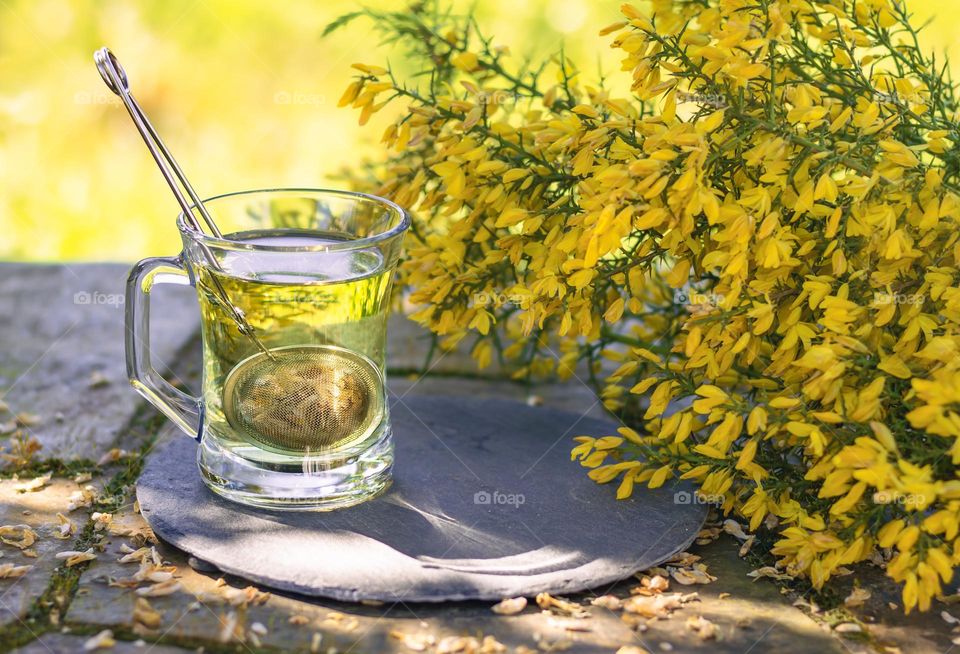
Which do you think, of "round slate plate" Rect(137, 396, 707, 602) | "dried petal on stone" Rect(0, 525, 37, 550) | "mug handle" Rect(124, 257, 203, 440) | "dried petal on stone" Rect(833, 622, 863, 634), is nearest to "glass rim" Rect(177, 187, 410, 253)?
"mug handle" Rect(124, 257, 203, 440)

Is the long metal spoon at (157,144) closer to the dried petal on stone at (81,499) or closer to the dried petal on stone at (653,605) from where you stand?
the dried petal on stone at (81,499)

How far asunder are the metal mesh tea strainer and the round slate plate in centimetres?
15

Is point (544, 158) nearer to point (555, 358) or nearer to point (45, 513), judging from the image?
point (555, 358)

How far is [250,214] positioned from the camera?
1.98m

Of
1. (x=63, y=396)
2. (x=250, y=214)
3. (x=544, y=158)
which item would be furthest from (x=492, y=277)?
(x=63, y=396)

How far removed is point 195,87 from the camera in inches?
A: 189

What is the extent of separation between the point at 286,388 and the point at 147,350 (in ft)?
1.12

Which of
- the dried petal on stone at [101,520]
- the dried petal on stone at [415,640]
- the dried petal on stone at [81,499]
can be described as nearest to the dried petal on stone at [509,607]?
the dried petal on stone at [415,640]

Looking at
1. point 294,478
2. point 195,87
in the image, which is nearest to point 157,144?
point 294,478

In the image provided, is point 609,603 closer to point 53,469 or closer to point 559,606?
point 559,606

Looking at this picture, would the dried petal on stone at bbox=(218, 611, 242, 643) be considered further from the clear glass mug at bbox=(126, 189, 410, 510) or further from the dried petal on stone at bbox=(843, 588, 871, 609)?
the dried petal on stone at bbox=(843, 588, 871, 609)

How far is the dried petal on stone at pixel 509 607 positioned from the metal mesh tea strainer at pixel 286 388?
426 mm

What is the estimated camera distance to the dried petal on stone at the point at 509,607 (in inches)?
63.3

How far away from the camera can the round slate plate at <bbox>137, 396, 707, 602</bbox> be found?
5.42ft
